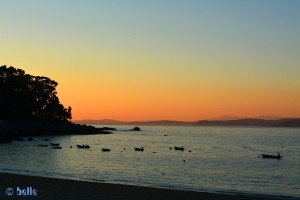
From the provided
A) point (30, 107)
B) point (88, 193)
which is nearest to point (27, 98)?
point (30, 107)

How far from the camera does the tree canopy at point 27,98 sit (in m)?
144

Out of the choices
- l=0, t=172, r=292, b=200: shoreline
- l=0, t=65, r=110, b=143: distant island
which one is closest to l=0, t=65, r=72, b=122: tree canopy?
l=0, t=65, r=110, b=143: distant island

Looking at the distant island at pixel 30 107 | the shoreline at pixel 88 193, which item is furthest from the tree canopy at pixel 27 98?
the shoreline at pixel 88 193

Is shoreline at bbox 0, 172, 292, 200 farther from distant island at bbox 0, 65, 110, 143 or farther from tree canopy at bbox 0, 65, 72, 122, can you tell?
tree canopy at bbox 0, 65, 72, 122

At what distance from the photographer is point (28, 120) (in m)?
152

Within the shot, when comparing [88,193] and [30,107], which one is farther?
[30,107]

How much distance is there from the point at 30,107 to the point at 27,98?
4.12 metres

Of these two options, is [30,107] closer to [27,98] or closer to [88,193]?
[27,98]

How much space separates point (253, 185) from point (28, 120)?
4810 inches

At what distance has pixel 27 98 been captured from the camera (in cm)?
15288

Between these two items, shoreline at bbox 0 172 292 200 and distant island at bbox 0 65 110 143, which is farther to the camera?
distant island at bbox 0 65 110 143

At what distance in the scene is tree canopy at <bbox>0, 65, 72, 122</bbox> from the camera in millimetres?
144250

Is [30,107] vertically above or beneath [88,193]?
above

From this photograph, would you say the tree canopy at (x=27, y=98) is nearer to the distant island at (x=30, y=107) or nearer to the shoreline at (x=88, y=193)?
the distant island at (x=30, y=107)
